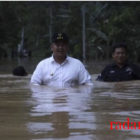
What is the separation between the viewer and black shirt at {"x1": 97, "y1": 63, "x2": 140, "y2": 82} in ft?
30.0

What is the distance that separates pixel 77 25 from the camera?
6256cm

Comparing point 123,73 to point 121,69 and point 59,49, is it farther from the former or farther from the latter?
point 59,49

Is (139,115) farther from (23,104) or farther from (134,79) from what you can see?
(134,79)

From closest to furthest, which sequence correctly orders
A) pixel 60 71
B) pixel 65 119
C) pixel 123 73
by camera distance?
pixel 65 119 < pixel 60 71 < pixel 123 73

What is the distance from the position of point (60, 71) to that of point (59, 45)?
430 mm

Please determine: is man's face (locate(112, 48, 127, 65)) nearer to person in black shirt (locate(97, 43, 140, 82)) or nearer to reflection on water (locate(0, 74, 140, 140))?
person in black shirt (locate(97, 43, 140, 82))

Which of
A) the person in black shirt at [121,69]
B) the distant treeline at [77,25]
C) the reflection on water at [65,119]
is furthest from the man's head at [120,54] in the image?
the distant treeline at [77,25]

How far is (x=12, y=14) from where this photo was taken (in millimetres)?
55188

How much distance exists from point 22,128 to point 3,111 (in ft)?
3.07

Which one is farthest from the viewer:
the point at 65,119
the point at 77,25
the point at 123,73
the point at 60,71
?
the point at 77,25

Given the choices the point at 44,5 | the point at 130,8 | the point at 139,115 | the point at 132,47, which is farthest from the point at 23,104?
the point at 44,5

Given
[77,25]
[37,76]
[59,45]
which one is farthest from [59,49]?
[77,25]

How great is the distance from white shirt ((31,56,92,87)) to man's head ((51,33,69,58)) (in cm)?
12

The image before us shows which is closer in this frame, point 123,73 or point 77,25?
point 123,73
